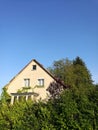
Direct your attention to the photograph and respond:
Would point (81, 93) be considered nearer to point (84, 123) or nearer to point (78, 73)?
point (84, 123)

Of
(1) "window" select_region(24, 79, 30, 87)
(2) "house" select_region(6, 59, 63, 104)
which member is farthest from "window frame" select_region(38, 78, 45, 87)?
(1) "window" select_region(24, 79, 30, 87)

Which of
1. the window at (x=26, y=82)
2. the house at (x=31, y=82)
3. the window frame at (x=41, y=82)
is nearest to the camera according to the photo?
the house at (x=31, y=82)

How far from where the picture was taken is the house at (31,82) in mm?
46925

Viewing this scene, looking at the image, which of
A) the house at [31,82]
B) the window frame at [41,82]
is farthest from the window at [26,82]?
the window frame at [41,82]

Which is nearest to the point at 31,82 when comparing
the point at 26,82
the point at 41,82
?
the point at 26,82

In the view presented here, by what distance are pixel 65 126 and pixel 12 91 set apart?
28.9 metres

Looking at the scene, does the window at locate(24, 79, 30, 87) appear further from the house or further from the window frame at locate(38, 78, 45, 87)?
the window frame at locate(38, 78, 45, 87)

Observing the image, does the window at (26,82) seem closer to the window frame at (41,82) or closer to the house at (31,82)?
the house at (31,82)

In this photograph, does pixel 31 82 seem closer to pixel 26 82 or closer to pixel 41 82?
pixel 26 82

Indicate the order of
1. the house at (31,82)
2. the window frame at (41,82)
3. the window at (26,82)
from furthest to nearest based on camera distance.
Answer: the window at (26,82) < the window frame at (41,82) < the house at (31,82)

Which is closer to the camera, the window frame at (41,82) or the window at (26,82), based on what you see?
the window frame at (41,82)

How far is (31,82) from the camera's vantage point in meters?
48.2

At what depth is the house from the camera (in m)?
46.9

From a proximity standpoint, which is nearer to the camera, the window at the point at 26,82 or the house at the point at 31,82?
the house at the point at 31,82
